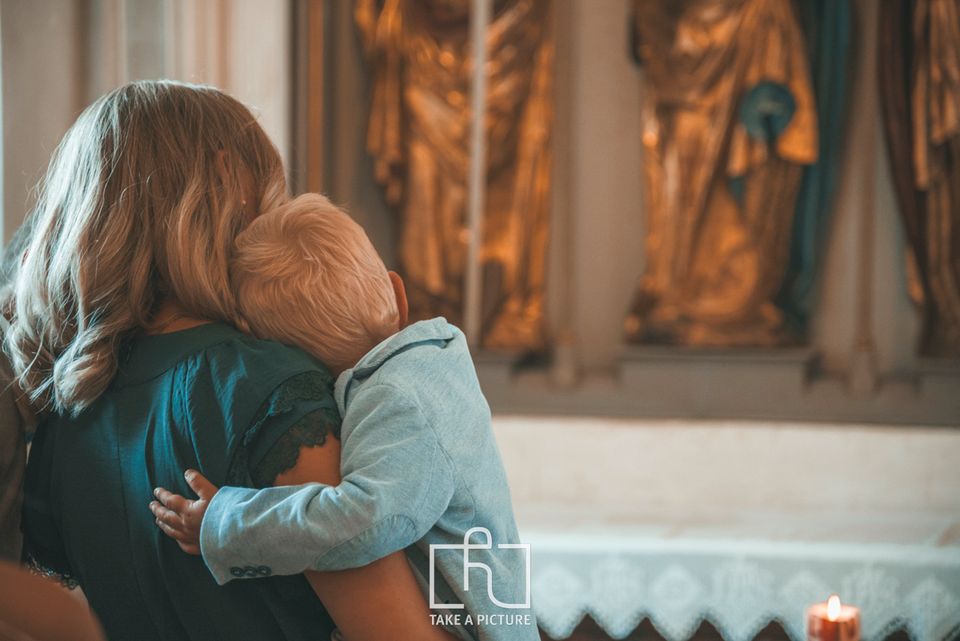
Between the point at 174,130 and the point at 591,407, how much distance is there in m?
3.93

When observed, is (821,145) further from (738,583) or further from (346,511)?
(346,511)

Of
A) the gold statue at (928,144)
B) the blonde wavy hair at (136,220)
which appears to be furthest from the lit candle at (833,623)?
the gold statue at (928,144)

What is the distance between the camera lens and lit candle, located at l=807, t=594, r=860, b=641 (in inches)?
48.1

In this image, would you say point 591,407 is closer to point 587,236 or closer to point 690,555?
point 587,236

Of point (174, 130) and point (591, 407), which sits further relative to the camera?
point (591, 407)

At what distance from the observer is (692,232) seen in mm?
5066

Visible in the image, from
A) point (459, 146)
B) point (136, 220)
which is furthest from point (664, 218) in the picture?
point (136, 220)

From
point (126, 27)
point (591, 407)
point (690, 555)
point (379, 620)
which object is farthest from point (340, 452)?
point (591, 407)

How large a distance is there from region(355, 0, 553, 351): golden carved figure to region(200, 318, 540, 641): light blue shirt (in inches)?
156

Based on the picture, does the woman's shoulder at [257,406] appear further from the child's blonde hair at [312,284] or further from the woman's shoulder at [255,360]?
the child's blonde hair at [312,284]

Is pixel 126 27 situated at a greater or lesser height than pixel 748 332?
greater

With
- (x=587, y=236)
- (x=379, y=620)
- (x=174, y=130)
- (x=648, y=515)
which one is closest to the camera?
(x=379, y=620)

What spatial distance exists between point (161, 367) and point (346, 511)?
0.26m

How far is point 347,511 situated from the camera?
1.11 meters
